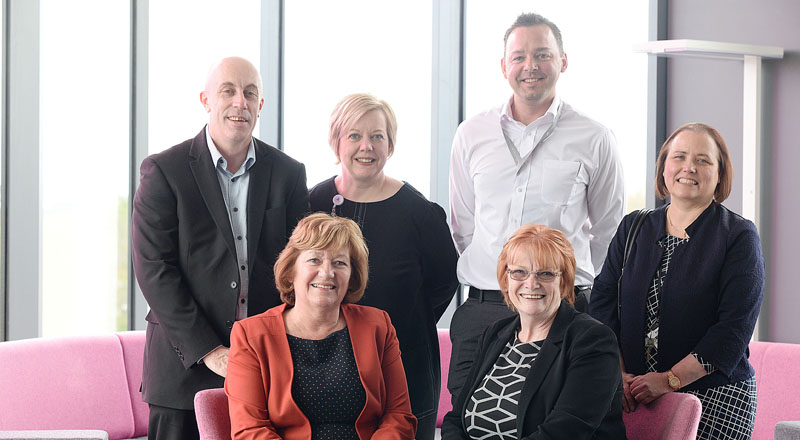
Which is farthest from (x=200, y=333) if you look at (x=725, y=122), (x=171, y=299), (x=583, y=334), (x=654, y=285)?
(x=725, y=122)

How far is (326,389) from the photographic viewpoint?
2.32 meters

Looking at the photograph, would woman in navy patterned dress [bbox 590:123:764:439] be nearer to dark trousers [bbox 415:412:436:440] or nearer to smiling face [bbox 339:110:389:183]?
dark trousers [bbox 415:412:436:440]

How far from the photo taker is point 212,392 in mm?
2357

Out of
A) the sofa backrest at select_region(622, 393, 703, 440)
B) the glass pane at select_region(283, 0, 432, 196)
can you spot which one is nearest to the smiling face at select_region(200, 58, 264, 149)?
the sofa backrest at select_region(622, 393, 703, 440)

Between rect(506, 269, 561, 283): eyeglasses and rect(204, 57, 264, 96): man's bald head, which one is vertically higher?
rect(204, 57, 264, 96): man's bald head

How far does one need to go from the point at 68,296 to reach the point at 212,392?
6.99ft

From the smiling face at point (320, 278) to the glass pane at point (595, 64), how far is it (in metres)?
2.46

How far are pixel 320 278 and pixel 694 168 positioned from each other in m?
1.17

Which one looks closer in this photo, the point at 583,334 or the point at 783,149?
the point at 583,334

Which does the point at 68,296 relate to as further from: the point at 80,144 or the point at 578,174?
the point at 578,174

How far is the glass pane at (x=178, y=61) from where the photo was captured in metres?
4.32

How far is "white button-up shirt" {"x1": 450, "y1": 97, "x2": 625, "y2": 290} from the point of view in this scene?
2.90m

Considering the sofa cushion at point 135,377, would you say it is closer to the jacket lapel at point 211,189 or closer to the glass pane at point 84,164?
the glass pane at point 84,164

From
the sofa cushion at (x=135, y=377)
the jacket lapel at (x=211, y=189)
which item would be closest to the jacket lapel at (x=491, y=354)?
the jacket lapel at (x=211, y=189)
